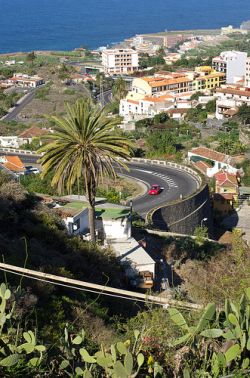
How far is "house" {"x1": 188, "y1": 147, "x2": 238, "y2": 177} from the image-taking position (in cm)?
3644

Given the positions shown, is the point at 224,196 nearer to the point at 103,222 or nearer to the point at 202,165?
the point at 202,165

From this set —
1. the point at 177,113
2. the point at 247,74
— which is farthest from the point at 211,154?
the point at 247,74

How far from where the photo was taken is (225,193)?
106 feet

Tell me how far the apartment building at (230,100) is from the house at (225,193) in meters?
22.2

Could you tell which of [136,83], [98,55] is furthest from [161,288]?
[98,55]

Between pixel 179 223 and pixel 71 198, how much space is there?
539 cm

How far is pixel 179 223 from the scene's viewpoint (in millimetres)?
23703

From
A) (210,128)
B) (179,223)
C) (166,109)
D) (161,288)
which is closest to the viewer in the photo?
(161,288)

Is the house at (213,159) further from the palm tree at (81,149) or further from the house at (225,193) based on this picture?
the palm tree at (81,149)

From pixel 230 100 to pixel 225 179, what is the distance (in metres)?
27.3

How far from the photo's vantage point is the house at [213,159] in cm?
3644

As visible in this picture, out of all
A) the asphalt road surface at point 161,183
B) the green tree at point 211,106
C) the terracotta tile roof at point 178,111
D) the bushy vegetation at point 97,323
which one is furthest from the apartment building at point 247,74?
the bushy vegetation at point 97,323

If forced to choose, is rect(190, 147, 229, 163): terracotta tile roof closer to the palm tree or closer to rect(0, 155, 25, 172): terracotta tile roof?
rect(0, 155, 25, 172): terracotta tile roof

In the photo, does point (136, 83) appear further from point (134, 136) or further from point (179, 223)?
point (179, 223)
